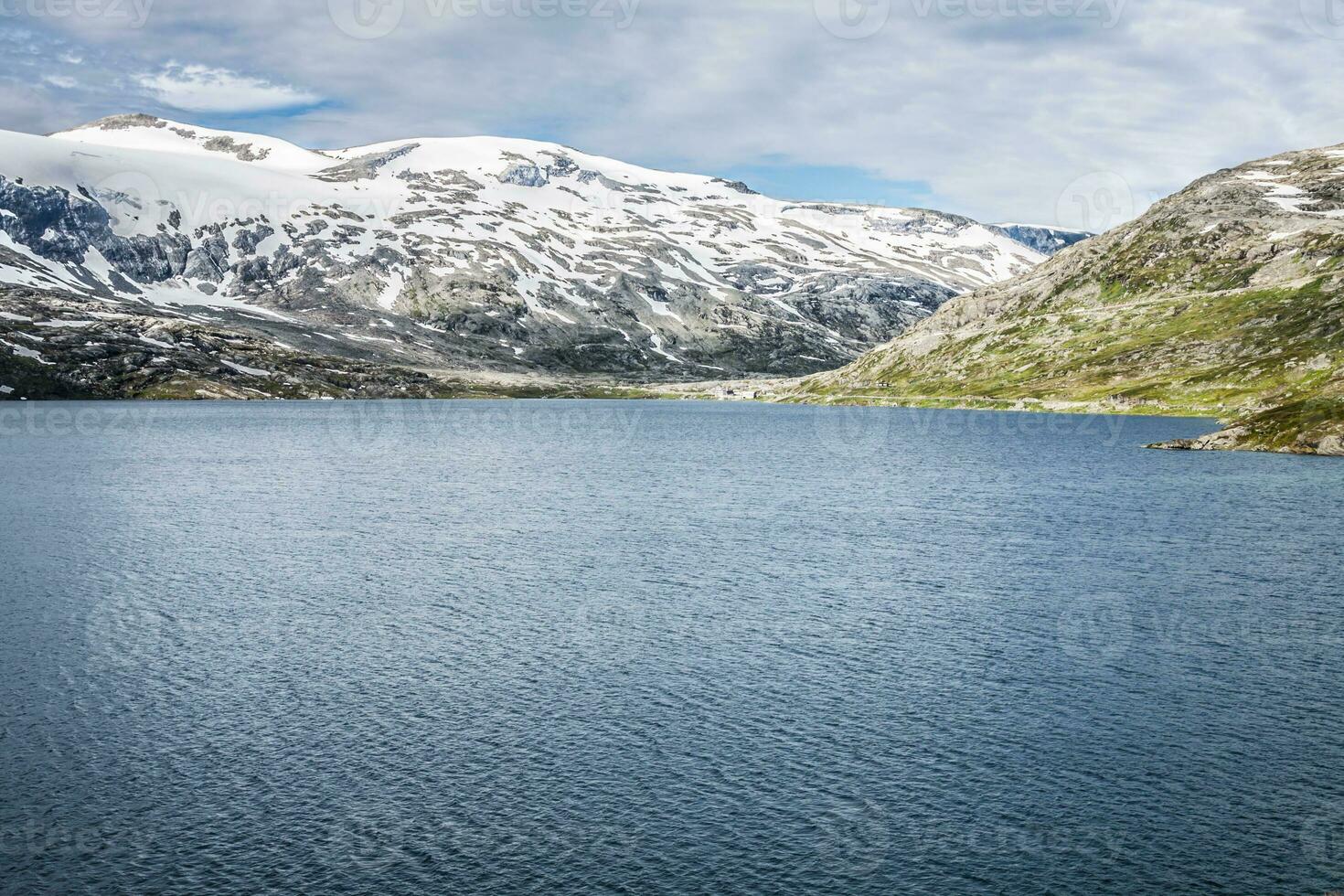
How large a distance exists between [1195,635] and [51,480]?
129240mm

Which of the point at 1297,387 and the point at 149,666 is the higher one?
the point at 1297,387

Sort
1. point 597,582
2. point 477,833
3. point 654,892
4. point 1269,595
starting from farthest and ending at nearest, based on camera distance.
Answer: point 597,582 < point 1269,595 < point 477,833 < point 654,892

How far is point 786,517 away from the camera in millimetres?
102750

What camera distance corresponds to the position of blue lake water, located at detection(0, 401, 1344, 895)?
3155cm

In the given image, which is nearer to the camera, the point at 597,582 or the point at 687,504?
the point at 597,582

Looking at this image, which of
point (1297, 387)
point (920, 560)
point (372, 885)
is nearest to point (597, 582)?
point (920, 560)

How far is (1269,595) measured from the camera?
216 ft

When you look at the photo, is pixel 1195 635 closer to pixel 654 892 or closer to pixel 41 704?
pixel 654 892

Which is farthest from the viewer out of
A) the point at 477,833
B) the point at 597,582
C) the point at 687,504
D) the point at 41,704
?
the point at 687,504

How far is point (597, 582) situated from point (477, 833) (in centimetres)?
3867

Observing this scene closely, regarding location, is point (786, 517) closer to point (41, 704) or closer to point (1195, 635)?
point (1195, 635)

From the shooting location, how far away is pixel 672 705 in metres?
45.5

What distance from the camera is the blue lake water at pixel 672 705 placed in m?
31.5

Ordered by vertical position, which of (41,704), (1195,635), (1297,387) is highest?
(1297,387)
